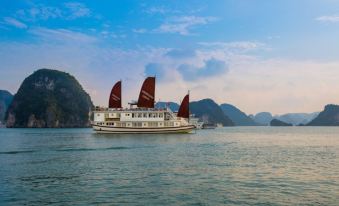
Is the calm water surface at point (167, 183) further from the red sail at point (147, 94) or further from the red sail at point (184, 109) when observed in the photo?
the red sail at point (184, 109)

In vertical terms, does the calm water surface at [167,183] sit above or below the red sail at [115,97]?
below

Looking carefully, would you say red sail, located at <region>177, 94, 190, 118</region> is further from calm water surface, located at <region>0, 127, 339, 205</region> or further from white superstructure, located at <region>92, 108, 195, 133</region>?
calm water surface, located at <region>0, 127, 339, 205</region>

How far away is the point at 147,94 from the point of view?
326 ft

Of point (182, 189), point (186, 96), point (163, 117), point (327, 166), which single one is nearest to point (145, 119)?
point (163, 117)

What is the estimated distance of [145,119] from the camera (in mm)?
96688

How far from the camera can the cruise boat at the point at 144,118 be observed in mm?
96500

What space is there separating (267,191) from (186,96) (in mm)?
79573

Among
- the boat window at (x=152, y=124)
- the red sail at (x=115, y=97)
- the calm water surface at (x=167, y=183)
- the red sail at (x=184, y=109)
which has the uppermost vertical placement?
the red sail at (x=115, y=97)

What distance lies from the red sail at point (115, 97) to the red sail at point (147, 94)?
23.6 ft

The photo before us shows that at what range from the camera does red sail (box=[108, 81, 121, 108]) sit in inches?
4043

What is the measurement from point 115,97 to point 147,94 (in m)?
9.42

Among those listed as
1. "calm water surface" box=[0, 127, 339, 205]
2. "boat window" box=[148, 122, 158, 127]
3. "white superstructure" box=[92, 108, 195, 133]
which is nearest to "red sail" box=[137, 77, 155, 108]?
"white superstructure" box=[92, 108, 195, 133]

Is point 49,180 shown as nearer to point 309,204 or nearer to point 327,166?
point 309,204

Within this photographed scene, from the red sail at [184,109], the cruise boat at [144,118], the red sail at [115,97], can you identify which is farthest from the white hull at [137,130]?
the red sail at [115,97]
